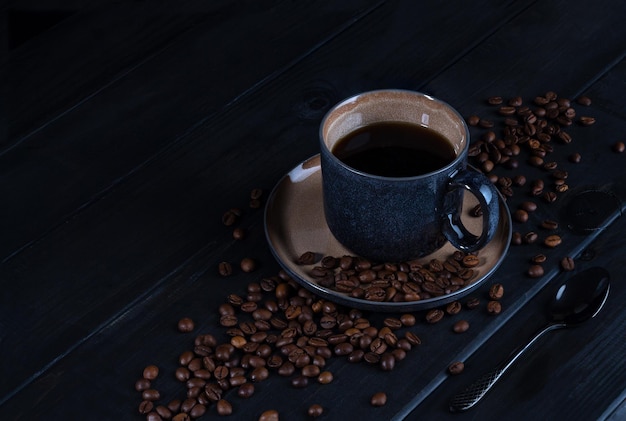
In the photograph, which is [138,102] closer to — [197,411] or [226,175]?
[226,175]

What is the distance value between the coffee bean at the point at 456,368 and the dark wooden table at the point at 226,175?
1 cm

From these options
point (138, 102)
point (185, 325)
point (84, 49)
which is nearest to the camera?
point (185, 325)

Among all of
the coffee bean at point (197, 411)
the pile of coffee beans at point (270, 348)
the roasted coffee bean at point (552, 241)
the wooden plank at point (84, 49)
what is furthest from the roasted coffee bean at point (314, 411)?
the wooden plank at point (84, 49)

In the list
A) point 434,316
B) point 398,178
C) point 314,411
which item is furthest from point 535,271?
point 314,411

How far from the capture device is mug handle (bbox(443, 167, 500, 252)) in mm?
1213

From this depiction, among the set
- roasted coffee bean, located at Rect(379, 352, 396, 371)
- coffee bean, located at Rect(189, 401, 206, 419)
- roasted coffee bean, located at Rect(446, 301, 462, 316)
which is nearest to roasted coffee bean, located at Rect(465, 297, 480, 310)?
roasted coffee bean, located at Rect(446, 301, 462, 316)

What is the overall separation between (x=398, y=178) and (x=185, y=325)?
0.34 m

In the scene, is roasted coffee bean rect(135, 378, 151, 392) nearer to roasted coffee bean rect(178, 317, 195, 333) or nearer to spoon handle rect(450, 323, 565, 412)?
roasted coffee bean rect(178, 317, 195, 333)

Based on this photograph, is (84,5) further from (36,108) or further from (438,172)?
(438,172)

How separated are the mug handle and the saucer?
0.04 metres

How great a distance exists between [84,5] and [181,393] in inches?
37.5

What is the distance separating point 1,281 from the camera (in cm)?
136

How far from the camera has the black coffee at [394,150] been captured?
1290 mm

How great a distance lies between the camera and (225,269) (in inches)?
53.2
